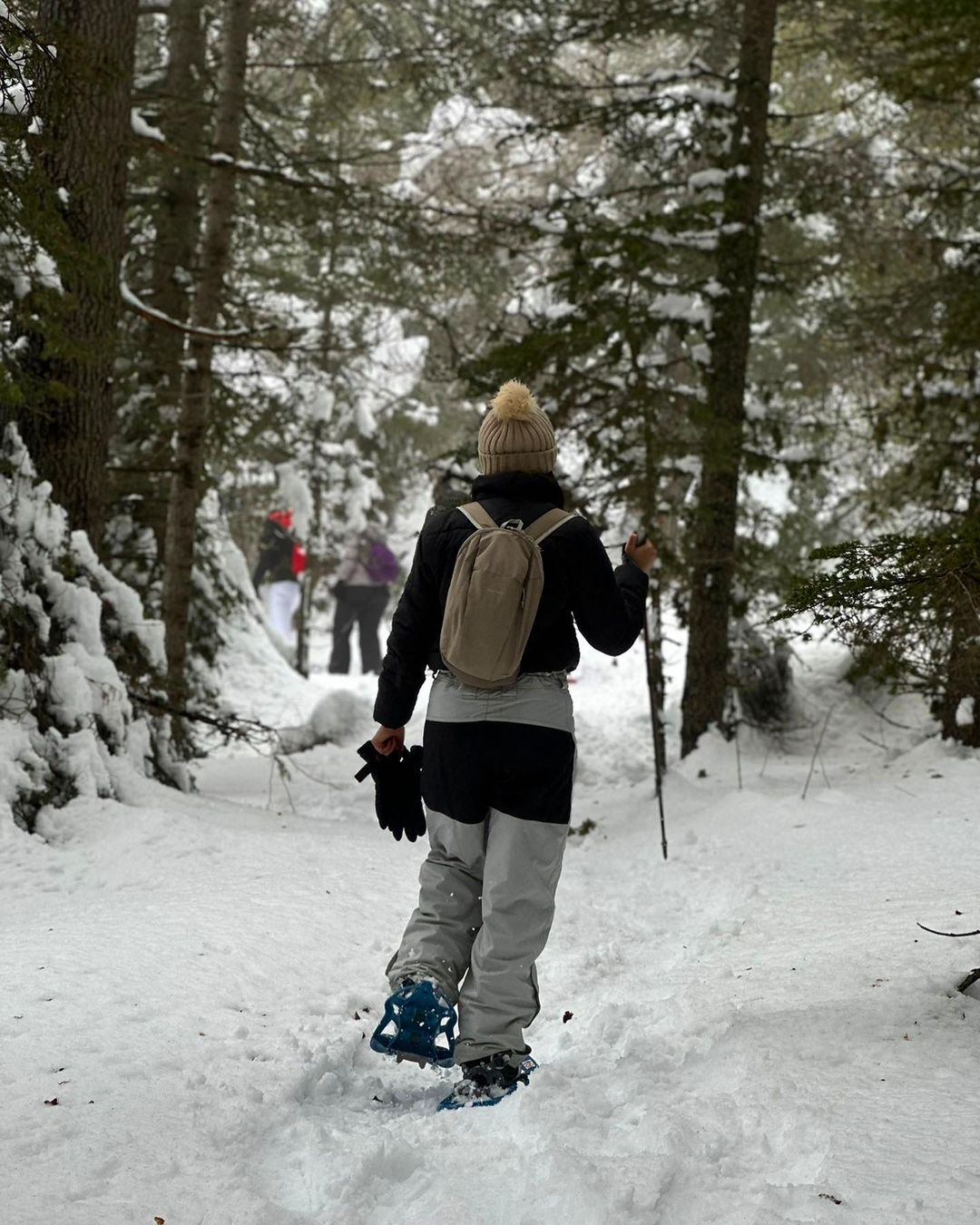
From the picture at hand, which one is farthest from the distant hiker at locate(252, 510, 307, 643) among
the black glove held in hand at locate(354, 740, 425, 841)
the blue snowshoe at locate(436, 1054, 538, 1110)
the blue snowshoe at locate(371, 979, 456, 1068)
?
the blue snowshoe at locate(436, 1054, 538, 1110)

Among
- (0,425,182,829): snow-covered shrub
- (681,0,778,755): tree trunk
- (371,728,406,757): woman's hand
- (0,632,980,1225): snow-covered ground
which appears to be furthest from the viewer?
(681,0,778,755): tree trunk

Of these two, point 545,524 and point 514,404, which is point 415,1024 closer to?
point 545,524

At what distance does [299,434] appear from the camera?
16.7 m

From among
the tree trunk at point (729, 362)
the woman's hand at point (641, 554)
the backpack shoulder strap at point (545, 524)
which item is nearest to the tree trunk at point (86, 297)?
the backpack shoulder strap at point (545, 524)

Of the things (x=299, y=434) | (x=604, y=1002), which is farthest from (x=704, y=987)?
(x=299, y=434)

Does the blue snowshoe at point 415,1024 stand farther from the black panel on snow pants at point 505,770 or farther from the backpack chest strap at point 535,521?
Answer: the backpack chest strap at point 535,521

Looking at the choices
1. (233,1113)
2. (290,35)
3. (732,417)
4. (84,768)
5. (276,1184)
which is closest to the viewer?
(276,1184)

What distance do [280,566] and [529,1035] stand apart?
15.2 m

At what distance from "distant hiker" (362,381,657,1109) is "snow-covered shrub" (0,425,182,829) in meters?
2.72

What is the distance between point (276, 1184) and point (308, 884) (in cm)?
261

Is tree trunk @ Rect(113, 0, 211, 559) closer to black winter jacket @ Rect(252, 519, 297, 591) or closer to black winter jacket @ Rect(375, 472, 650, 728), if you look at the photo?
black winter jacket @ Rect(252, 519, 297, 591)

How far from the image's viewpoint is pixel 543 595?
3381mm

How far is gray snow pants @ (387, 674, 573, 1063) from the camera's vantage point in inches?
130

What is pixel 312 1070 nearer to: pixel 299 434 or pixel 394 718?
pixel 394 718
